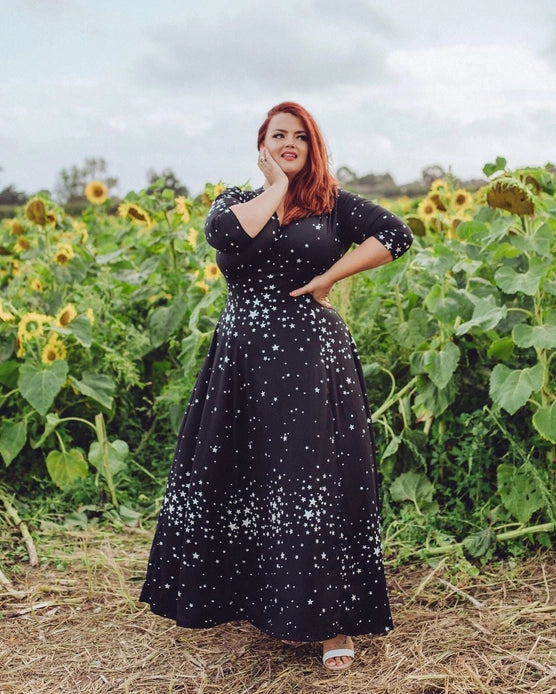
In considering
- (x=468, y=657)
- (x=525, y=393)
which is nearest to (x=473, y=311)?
(x=525, y=393)

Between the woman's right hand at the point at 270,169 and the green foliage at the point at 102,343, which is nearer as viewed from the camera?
the woman's right hand at the point at 270,169

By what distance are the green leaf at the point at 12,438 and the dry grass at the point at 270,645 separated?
0.56 metres

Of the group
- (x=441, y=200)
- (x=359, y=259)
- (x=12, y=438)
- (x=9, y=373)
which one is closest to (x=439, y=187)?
(x=441, y=200)

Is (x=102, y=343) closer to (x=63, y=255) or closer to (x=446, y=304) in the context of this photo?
(x=63, y=255)

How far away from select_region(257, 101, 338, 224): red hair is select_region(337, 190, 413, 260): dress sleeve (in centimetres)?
5

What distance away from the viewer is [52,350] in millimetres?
3680

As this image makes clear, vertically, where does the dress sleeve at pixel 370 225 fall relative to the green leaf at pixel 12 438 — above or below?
above

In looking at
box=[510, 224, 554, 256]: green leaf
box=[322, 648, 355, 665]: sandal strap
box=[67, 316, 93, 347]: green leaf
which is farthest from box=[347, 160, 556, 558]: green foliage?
box=[67, 316, 93, 347]: green leaf

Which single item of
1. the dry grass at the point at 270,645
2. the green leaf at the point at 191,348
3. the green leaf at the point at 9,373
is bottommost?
the dry grass at the point at 270,645

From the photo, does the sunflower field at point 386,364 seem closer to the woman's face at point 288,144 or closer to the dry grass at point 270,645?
the dry grass at point 270,645

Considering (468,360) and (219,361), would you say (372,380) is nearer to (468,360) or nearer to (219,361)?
(468,360)

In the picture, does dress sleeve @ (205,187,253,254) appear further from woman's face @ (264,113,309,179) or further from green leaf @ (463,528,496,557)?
green leaf @ (463,528,496,557)

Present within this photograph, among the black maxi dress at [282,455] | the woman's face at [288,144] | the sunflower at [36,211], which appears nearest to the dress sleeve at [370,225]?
→ the black maxi dress at [282,455]

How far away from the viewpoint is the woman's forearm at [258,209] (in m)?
2.34
